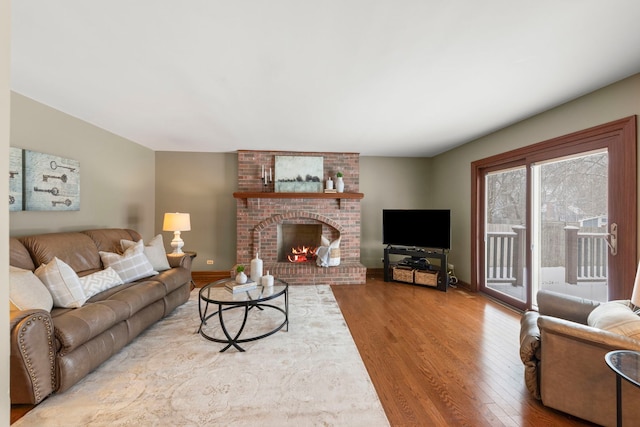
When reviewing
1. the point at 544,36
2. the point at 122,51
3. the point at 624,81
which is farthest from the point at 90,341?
the point at 624,81

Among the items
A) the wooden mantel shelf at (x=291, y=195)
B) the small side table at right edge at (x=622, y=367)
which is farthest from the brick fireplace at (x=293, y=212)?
the small side table at right edge at (x=622, y=367)

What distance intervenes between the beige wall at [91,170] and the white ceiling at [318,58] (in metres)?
0.22

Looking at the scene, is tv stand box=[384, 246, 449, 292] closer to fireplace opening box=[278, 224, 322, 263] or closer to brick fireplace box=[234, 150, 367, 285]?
brick fireplace box=[234, 150, 367, 285]

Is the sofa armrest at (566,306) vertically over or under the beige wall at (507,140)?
under

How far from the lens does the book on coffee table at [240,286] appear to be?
2.63 metres

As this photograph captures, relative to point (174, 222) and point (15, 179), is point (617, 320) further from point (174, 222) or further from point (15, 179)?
point (15, 179)

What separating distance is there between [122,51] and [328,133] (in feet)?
7.98

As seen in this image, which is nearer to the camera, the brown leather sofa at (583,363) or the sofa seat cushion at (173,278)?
the brown leather sofa at (583,363)

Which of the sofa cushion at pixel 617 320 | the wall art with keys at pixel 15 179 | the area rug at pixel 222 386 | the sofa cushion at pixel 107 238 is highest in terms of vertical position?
the wall art with keys at pixel 15 179

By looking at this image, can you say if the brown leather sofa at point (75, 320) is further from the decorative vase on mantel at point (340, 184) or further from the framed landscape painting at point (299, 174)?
the decorative vase on mantel at point (340, 184)

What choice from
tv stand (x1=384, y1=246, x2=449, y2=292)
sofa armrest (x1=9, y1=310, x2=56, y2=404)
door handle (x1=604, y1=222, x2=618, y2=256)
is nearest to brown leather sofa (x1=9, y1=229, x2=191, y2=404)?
sofa armrest (x1=9, y1=310, x2=56, y2=404)

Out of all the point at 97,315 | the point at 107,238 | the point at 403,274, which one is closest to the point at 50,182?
the point at 107,238

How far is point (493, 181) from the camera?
3869 millimetres

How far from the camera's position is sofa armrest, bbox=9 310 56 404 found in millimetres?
1552
